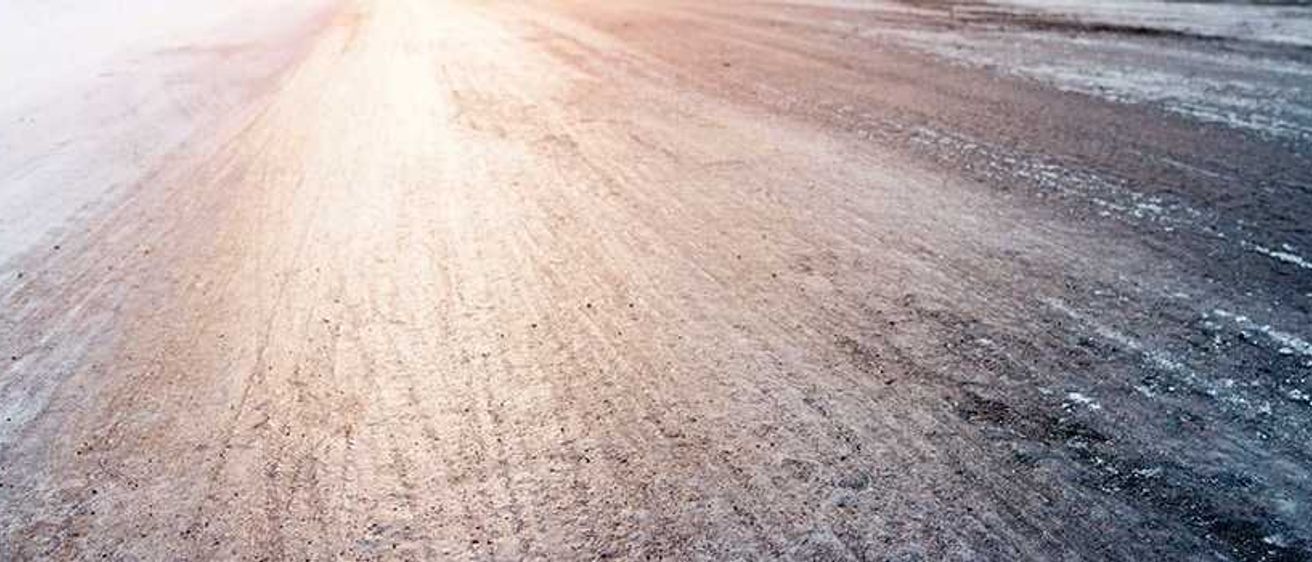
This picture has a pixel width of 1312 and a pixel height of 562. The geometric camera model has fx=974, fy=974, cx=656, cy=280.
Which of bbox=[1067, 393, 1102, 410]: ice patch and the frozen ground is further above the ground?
the frozen ground

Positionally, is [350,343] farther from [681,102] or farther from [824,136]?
[681,102]

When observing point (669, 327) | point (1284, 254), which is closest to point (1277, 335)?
point (1284, 254)

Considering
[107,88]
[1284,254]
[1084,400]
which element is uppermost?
[107,88]

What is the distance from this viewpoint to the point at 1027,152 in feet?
21.0

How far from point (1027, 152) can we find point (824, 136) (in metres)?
1.38

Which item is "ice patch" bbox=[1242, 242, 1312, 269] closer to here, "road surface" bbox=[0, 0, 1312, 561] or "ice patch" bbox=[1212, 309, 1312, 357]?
"road surface" bbox=[0, 0, 1312, 561]

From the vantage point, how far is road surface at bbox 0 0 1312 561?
289cm

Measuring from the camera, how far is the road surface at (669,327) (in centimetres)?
289

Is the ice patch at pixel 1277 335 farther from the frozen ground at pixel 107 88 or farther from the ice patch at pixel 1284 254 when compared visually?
the frozen ground at pixel 107 88

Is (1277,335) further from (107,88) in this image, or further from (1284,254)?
(107,88)

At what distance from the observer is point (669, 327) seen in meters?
4.07

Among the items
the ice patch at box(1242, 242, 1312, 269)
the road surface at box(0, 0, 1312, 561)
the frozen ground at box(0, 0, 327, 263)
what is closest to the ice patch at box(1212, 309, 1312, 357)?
the road surface at box(0, 0, 1312, 561)

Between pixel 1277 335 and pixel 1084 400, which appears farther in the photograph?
pixel 1277 335

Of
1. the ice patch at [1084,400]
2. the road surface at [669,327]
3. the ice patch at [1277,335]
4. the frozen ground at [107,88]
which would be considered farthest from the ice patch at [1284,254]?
the frozen ground at [107,88]
